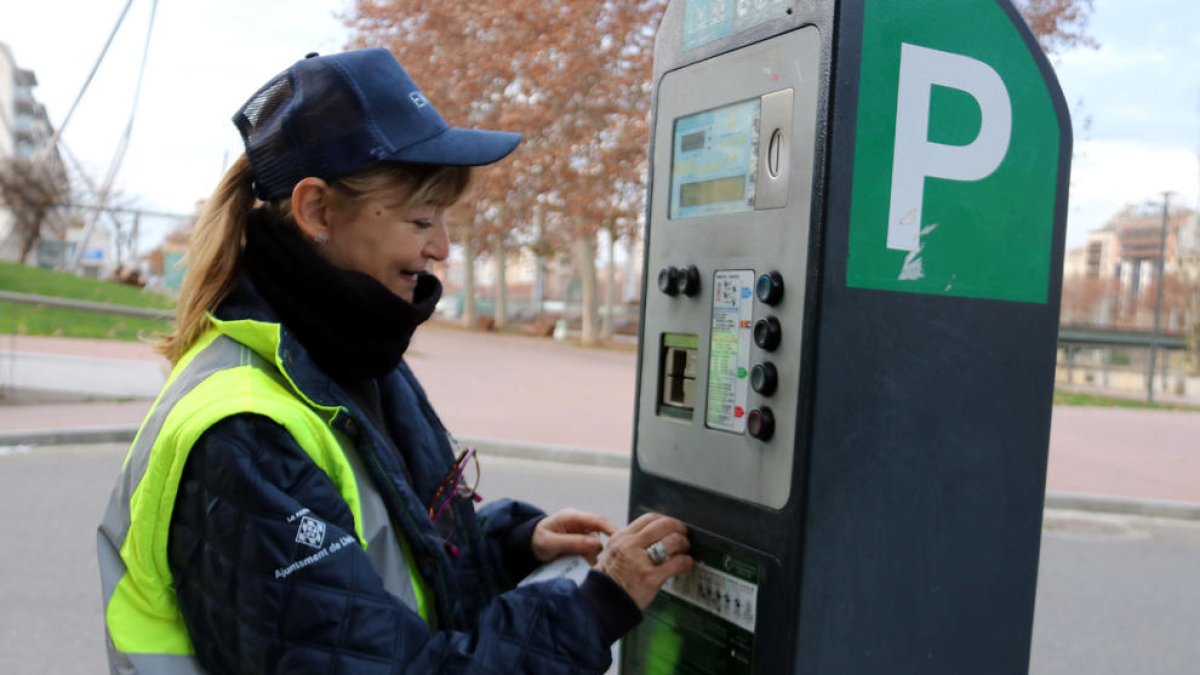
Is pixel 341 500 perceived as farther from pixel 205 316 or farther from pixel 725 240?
pixel 725 240

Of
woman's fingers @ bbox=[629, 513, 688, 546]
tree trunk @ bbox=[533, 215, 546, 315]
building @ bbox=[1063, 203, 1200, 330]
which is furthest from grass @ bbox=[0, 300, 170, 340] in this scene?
building @ bbox=[1063, 203, 1200, 330]

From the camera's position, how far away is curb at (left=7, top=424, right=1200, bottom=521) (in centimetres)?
706

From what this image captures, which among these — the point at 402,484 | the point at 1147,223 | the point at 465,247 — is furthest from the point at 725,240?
the point at 1147,223

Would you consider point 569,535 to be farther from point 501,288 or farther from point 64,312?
point 501,288

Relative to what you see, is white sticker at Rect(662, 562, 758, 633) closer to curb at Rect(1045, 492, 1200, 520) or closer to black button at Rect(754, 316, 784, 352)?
black button at Rect(754, 316, 784, 352)

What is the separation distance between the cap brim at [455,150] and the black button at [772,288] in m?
0.49

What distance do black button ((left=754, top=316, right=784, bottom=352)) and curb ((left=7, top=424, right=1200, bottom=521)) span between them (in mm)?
5703

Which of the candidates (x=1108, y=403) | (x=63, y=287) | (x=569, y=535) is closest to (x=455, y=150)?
(x=569, y=535)

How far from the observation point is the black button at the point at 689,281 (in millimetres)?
1868

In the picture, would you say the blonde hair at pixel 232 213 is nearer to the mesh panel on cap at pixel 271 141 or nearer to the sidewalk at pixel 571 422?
the mesh panel on cap at pixel 271 141

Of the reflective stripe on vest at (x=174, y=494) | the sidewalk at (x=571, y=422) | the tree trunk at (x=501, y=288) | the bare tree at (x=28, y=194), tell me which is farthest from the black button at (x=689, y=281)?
the bare tree at (x=28, y=194)

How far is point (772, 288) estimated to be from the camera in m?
1.66

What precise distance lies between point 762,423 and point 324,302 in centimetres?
75

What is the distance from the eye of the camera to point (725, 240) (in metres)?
1.80
